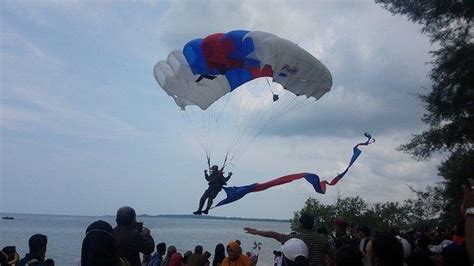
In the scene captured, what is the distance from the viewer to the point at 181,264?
10172mm

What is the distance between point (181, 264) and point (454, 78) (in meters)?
9.43

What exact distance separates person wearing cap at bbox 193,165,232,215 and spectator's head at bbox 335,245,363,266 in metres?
8.60

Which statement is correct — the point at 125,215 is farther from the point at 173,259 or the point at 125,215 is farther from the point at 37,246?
the point at 173,259

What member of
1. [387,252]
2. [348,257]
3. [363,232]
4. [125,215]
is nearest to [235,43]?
[363,232]

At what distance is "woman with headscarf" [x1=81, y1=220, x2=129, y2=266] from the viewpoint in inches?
168

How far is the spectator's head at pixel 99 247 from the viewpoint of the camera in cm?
427

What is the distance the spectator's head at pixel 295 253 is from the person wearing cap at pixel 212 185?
7.25 metres

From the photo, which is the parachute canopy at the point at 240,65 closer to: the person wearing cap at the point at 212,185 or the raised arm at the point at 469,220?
the person wearing cap at the point at 212,185

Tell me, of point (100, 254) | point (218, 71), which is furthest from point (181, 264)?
point (100, 254)

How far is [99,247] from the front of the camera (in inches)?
169

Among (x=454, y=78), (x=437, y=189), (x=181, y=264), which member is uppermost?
(x=454, y=78)

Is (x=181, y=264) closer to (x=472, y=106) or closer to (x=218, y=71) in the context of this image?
(x=218, y=71)

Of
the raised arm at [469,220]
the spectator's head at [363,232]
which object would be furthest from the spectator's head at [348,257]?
the spectator's head at [363,232]

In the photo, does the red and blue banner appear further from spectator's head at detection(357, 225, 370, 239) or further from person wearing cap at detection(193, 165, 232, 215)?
spectator's head at detection(357, 225, 370, 239)
